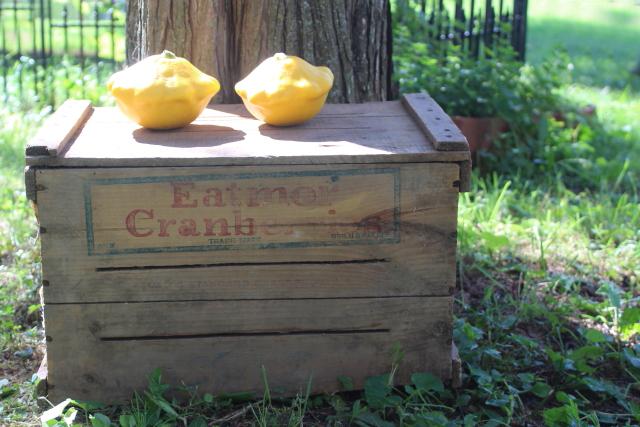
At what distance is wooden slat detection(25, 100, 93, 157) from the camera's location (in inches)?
89.9

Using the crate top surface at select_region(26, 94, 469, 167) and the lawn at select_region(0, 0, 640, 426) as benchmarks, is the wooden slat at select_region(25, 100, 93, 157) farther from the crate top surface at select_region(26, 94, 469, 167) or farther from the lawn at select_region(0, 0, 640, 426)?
the lawn at select_region(0, 0, 640, 426)

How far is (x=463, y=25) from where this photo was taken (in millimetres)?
5457

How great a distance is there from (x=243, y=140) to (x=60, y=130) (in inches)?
20.4

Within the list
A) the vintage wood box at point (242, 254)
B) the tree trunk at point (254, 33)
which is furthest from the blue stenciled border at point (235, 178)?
the tree trunk at point (254, 33)

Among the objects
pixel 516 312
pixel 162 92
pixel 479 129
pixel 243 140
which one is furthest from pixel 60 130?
pixel 479 129

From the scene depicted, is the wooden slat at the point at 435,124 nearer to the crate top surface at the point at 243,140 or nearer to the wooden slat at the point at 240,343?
the crate top surface at the point at 243,140

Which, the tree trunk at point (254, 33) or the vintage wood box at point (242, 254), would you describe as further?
the tree trunk at point (254, 33)

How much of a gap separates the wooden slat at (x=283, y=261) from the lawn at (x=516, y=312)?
0.97 feet

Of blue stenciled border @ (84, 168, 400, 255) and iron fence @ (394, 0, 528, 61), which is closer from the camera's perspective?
blue stenciled border @ (84, 168, 400, 255)

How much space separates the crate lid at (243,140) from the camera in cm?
232

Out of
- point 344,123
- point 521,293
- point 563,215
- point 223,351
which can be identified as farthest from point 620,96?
point 223,351

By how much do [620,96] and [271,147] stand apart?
5.75 m

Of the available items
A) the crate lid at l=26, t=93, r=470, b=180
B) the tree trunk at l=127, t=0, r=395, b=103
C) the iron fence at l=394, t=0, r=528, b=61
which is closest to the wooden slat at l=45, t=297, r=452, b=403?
the crate lid at l=26, t=93, r=470, b=180

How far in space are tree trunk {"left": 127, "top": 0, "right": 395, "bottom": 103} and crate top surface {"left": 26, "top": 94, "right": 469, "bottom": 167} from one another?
0.32 m
